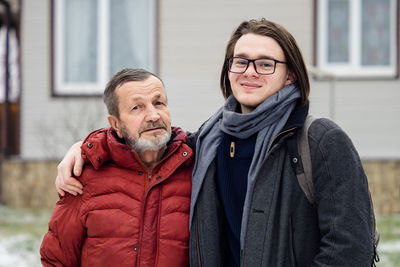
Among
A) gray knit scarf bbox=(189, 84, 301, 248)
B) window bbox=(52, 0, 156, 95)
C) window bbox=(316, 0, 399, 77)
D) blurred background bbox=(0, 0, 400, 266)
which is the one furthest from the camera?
window bbox=(52, 0, 156, 95)

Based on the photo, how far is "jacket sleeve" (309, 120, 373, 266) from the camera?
2.05 metres

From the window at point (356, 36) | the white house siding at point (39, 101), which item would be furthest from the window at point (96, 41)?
the window at point (356, 36)

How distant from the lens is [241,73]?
2346 millimetres

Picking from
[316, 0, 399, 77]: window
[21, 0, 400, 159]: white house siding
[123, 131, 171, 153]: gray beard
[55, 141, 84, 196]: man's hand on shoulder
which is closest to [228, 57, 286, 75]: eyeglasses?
[123, 131, 171, 153]: gray beard

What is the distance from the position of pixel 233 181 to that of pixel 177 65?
677 cm

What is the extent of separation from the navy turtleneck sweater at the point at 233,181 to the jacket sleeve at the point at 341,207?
12.5 inches

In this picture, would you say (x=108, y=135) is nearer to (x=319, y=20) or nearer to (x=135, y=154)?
(x=135, y=154)

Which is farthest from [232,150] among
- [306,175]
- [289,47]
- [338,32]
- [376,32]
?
[376,32]

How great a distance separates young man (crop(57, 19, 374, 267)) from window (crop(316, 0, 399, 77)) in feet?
22.1

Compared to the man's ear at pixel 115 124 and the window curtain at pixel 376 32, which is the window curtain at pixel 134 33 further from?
the man's ear at pixel 115 124

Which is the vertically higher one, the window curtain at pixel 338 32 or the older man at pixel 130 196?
the window curtain at pixel 338 32

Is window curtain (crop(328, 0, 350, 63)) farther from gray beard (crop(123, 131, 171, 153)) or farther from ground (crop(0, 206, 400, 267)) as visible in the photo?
gray beard (crop(123, 131, 171, 153))

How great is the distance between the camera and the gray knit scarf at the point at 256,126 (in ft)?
7.22

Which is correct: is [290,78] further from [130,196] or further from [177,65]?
[177,65]
